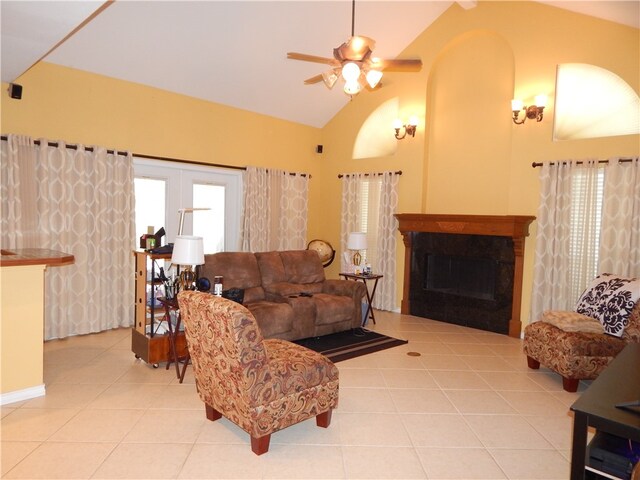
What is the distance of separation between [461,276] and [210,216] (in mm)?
3807

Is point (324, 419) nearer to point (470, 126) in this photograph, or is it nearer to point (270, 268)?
point (270, 268)

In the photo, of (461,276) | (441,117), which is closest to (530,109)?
(441,117)

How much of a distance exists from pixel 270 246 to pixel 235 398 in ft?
14.1

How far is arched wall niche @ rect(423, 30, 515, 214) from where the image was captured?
18.6 ft

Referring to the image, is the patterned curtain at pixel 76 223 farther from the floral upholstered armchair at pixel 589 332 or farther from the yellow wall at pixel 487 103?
the floral upholstered armchair at pixel 589 332

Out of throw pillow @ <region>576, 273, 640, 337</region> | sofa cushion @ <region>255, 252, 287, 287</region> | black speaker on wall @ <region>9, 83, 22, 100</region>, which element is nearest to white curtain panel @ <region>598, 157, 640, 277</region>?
throw pillow @ <region>576, 273, 640, 337</region>

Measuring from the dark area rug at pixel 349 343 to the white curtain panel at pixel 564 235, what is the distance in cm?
186

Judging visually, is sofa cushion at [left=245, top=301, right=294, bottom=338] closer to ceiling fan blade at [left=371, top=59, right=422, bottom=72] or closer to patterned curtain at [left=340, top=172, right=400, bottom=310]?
patterned curtain at [left=340, top=172, right=400, bottom=310]

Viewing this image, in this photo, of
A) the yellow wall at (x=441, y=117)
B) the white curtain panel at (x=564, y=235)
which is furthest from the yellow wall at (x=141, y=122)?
the white curtain panel at (x=564, y=235)

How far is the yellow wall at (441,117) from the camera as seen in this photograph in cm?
468

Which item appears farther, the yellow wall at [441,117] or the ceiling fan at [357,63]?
the yellow wall at [441,117]

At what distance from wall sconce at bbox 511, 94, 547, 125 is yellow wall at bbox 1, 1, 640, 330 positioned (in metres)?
0.12

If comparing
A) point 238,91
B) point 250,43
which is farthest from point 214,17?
point 238,91

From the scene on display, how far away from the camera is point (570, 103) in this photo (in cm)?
508
